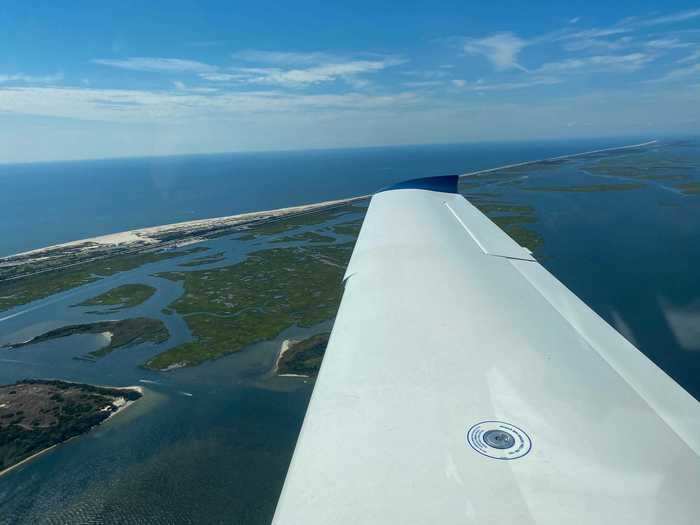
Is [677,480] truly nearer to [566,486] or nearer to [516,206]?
[566,486]

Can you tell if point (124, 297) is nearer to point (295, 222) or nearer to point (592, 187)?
point (295, 222)

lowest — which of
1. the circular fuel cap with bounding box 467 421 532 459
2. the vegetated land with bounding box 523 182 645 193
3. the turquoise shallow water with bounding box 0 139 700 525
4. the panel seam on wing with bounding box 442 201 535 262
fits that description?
the turquoise shallow water with bounding box 0 139 700 525

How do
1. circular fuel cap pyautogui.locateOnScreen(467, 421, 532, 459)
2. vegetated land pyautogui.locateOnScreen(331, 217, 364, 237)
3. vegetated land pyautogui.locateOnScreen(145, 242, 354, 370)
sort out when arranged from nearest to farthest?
circular fuel cap pyautogui.locateOnScreen(467, 421, 532, 459) → vegetated land pyautogui.locateOnScreen(145, 242, 354, 370) → vegetated land pyautogui.locateOnScreen(331, 217, 364, 237)

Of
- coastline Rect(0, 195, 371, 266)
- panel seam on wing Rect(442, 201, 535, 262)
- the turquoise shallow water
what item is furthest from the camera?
coastline Rect(0, 195, 371, 266)

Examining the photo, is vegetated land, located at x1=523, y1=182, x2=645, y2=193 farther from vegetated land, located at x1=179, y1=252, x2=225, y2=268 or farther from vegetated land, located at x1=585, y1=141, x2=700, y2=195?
vegetated land, located at x1=179, y1=252, x2=225, y2=268

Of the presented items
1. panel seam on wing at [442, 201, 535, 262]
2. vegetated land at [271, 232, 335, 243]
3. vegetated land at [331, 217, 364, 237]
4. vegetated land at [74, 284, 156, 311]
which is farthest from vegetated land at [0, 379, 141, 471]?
vegetated land at [331, 217, 364, 237]

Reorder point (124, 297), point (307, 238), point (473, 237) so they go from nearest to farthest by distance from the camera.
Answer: point (473, 237) < point (124, 297) < point (307, 238)

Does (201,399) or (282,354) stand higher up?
(282,354)

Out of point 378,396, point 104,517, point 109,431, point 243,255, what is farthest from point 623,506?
point 243,255

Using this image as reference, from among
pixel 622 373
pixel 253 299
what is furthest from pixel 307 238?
pixel 622 373
